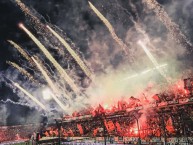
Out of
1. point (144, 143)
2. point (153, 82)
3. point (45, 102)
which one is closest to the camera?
point (144, 143)

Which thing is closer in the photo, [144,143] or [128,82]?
[144,143]

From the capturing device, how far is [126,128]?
18.2 metres

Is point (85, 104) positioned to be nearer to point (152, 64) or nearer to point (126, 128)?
point (152, 64)

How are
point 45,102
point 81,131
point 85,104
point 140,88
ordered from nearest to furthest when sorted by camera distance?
point 81,131
point 140,88
point 85,104
point 45,102

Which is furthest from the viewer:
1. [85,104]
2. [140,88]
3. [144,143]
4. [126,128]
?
[85,104]

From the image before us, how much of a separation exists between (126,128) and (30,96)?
29.7m

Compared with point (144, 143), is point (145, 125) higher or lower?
higher

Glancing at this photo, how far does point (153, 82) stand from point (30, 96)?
24152 mm

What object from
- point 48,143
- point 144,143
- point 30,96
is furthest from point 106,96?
point 144,143

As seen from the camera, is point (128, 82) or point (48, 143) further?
point (128, 82)

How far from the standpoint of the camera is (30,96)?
44.2 meters

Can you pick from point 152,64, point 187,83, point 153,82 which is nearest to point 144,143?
point 187,83

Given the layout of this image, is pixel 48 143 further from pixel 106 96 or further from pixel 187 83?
pixel 106 96

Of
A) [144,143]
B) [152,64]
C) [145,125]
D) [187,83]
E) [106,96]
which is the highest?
[152,64]
